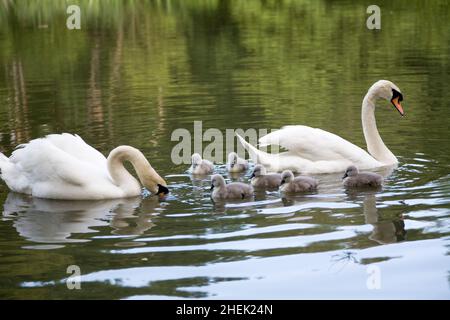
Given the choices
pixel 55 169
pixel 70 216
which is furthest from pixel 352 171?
pixel 55 169

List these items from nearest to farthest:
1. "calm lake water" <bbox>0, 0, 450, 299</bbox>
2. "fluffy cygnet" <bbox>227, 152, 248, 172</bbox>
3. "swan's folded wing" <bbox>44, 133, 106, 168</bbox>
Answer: "calm lake water" <bbox>0, 0, 450, 299</bbox> → "swan's folded wing" <bbox>44, 133, 106, 168</bbox> → "fluffy cygnet" <bbox>227, 152, 248, 172</bbox>

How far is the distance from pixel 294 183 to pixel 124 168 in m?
1.71

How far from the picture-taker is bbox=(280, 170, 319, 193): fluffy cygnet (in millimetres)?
9547

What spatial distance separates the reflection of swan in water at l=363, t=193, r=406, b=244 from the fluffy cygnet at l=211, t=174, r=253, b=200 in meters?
1.25

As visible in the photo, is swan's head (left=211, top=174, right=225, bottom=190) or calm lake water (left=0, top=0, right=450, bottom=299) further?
swan's head (left=211, top=174, right=225, bottom=190)

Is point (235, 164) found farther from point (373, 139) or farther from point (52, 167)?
point (52, 167)

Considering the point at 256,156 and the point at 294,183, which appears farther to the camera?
the point at 256,156

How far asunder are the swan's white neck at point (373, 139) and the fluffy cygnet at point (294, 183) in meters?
1.55

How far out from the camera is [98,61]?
2330 centimetres

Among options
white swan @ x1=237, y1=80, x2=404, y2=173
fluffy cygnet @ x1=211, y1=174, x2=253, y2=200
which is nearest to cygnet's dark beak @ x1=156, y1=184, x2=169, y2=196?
fluffy cygnet @ x1=211, y1=174, x2=253, y2=200

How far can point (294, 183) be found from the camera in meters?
9.55

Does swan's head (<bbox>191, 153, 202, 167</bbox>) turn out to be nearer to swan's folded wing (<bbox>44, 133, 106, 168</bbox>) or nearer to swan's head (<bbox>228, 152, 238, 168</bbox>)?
swan's head (<bbox>228, 152, 238, 168</bbox>)

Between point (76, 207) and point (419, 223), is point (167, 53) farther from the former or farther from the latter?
point (419, 223)

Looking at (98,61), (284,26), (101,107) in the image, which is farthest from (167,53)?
(101,107)
